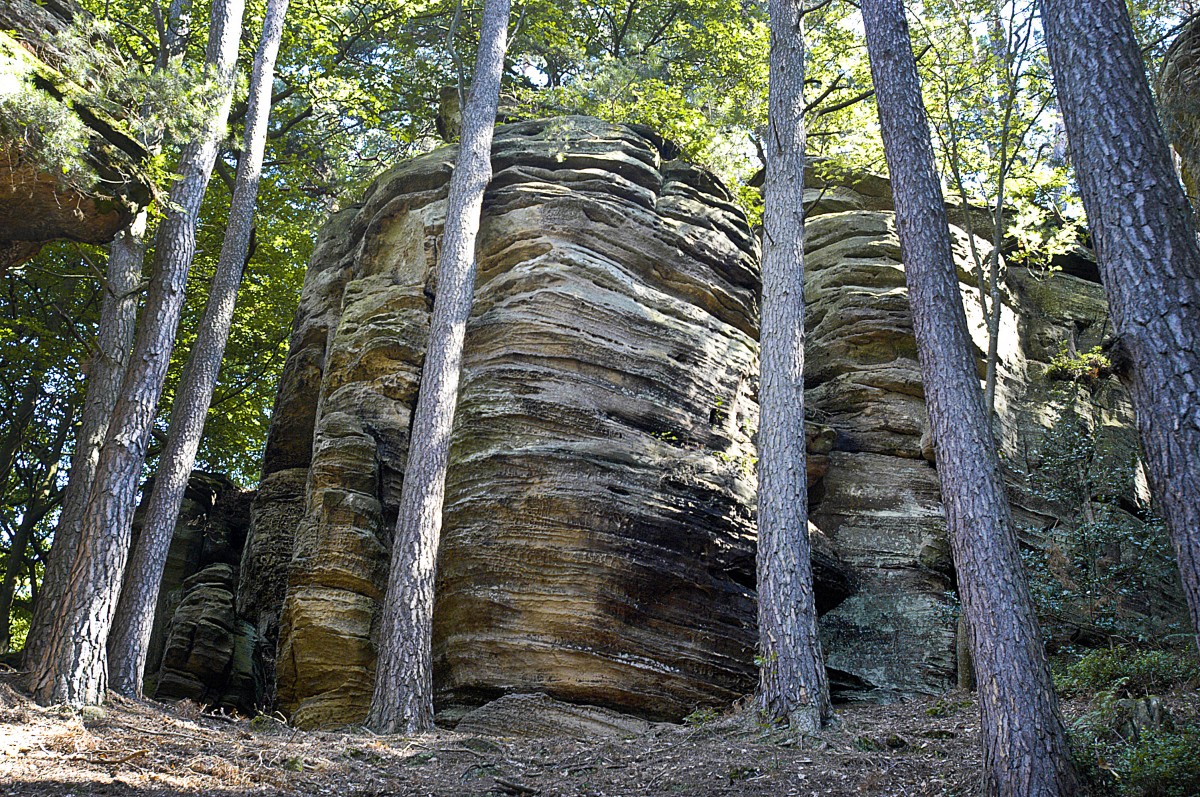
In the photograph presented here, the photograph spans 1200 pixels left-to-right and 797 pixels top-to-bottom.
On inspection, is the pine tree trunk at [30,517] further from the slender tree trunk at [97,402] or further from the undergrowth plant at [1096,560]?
the undergrowth plant at [1096,560]

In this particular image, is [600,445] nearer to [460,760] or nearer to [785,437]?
[785,437]

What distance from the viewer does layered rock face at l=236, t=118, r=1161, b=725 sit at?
10164 millimetres

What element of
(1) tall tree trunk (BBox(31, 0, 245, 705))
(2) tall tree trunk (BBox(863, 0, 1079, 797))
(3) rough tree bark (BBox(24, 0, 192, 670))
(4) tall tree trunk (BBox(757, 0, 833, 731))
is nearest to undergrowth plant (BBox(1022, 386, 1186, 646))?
(4) tall tree trunk (BBox(757, 0, 833, 731))

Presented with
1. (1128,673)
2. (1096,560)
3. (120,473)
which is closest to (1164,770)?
(1128,673)

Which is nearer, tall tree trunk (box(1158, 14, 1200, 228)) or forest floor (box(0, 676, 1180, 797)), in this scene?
forest floor (box(0, 676, 1180, 797))

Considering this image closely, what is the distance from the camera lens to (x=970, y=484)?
6.72m

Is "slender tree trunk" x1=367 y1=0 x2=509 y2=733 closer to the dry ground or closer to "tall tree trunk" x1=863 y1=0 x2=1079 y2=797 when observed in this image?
the dry ground

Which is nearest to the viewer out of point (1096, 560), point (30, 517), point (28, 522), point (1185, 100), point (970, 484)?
point (970, 484)

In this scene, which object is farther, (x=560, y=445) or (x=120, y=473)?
(x=560, y=445)

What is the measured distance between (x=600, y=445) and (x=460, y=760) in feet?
13.8

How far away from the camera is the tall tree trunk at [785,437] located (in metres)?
8.35

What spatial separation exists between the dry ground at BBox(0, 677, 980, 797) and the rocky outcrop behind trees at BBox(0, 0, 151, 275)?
16.7 feet

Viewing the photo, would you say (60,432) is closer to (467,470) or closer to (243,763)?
(467,470)

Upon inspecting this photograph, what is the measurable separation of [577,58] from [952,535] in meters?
13.5
